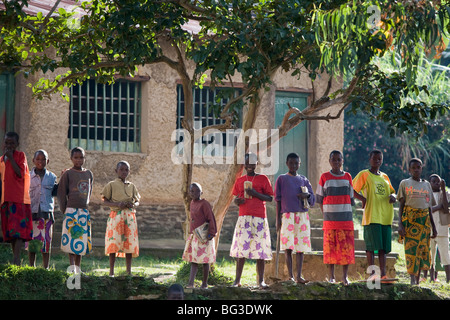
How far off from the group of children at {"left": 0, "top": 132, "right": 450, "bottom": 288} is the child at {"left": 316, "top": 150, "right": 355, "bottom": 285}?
1cm

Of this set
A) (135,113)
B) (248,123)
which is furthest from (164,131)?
(248,123)

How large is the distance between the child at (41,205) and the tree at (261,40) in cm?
120

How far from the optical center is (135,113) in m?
12.9

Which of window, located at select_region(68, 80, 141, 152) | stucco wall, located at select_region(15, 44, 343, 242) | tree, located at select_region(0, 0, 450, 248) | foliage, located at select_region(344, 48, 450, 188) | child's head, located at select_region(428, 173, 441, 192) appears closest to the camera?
tree, located at select_region(0, 0, 450, 248)

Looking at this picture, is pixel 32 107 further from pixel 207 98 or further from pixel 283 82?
pixel 283 82

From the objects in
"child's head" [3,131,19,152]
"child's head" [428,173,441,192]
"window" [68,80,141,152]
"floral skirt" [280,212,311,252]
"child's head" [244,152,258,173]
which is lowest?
"floral skirt" [280,212,311,252]

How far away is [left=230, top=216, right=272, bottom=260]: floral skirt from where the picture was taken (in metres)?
8.20

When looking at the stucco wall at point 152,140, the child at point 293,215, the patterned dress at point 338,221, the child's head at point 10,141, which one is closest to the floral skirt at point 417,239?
the patterned dress at point 338,221

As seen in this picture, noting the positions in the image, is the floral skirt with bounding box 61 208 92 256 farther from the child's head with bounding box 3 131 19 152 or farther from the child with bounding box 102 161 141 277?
the child's head with bounding box 3 131 19 152

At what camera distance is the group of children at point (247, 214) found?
8070mm

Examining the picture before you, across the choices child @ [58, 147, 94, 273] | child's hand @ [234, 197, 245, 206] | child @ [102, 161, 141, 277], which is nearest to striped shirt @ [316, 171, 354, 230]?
child's hand @ [234, 197, 245, 206]

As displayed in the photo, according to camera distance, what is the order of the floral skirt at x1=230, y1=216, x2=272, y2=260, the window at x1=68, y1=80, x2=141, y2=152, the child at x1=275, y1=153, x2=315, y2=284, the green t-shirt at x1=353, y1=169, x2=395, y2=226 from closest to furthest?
the floral skirt at x1=230, y1=216, x2=272, y2=260, the child at x1=275, y1=153, x2=315, y2=284, the green t-shirt at x1=353, y1=169, x2=395, y2=226, the window at x1=68, y1=80, x2=141, y2=152

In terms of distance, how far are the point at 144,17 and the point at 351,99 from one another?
98.6 inches

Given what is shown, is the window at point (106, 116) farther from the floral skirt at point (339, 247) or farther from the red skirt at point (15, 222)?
the floral skirt at point (339, 247)
